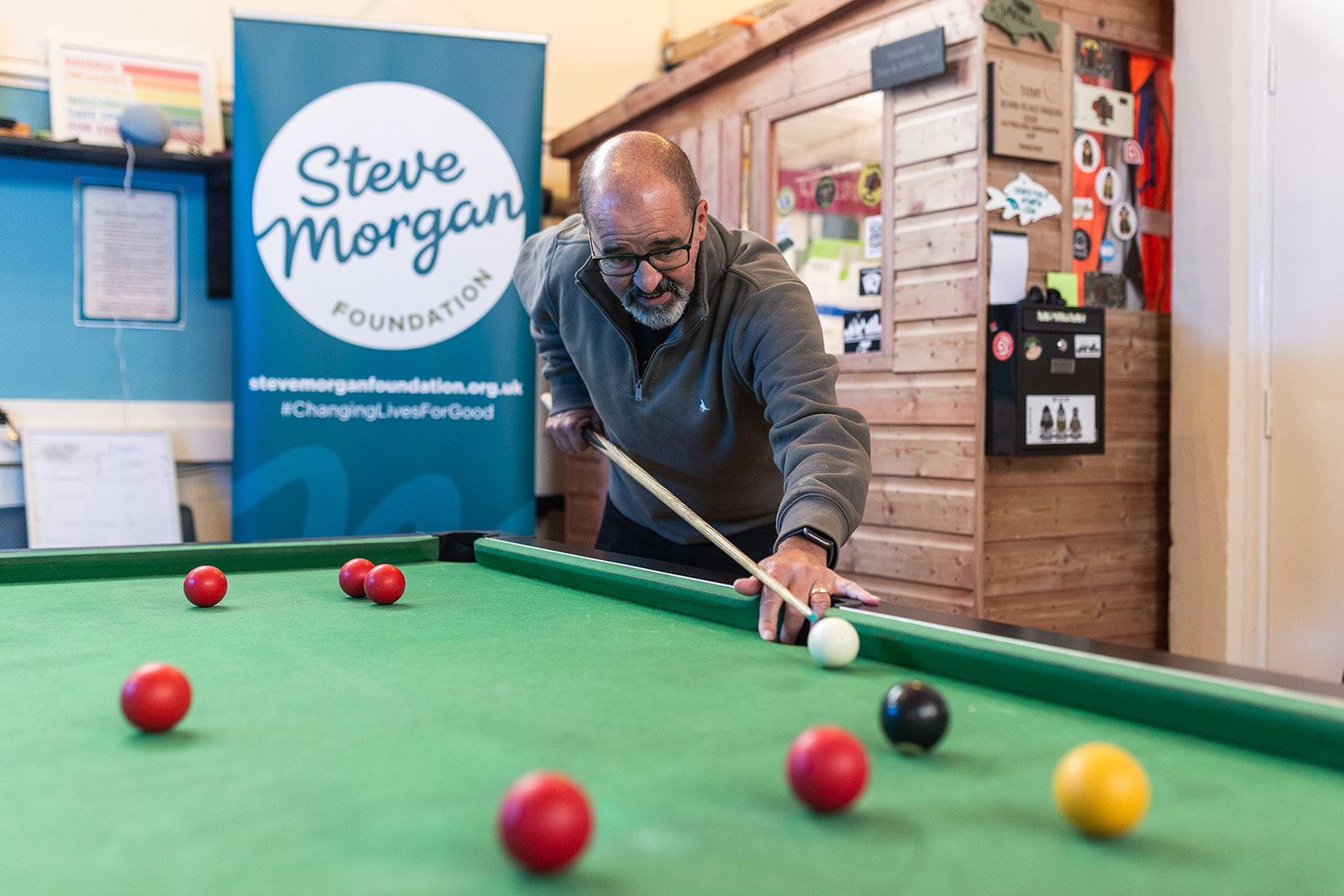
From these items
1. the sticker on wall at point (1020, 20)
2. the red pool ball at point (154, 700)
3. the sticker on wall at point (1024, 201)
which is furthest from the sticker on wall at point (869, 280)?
the red pool ball at point (154, 700)

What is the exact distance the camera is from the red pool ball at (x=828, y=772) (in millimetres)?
806

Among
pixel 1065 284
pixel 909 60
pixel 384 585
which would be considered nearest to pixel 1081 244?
pixel 1065 284

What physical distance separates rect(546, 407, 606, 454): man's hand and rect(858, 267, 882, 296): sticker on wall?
1180 mm

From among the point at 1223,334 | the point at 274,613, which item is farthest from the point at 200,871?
the point at 1223,334

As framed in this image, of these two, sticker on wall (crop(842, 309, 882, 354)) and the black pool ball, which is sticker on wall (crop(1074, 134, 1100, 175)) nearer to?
sticker on wall (crop(842, 309, 882, 354))

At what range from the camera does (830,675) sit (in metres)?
1.29

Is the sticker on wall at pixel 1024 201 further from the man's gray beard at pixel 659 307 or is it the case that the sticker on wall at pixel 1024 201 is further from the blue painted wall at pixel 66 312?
the blue painted wall at pixel 66 312

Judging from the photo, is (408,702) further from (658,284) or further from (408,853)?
(658,284)

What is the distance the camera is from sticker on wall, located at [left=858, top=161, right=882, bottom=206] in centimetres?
351

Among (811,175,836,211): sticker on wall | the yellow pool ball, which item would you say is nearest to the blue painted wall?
(811,175,836,211): sticker on wall

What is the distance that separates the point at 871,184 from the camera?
3555 mm

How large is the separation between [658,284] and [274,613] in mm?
935

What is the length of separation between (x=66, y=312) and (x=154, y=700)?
3570mm

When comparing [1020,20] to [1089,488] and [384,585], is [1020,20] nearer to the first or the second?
[1089,488]
